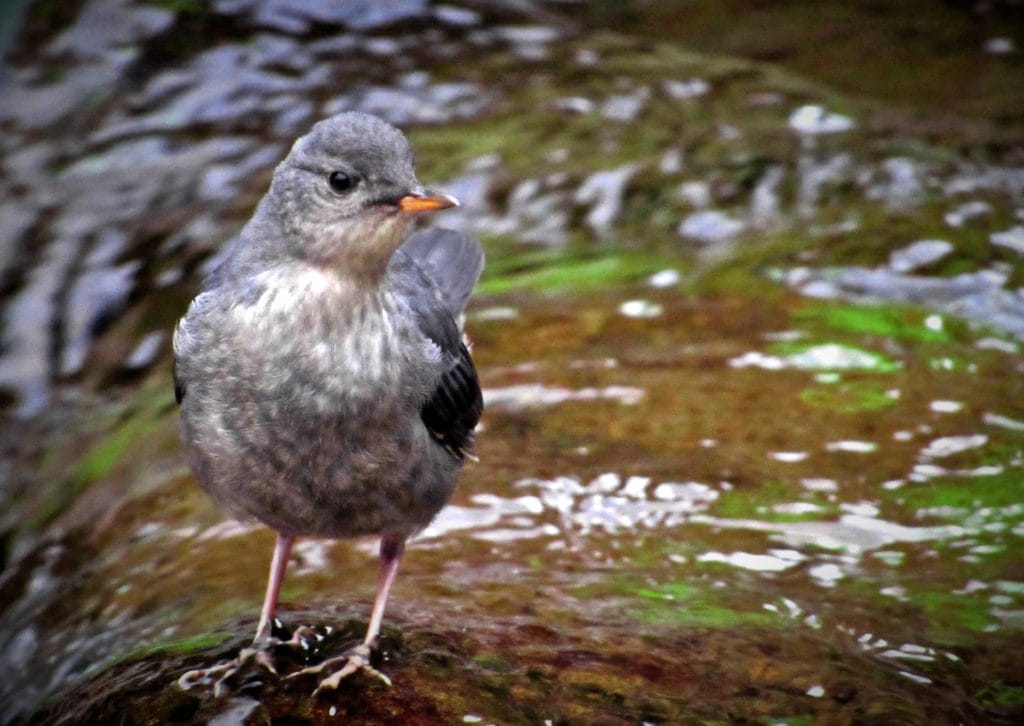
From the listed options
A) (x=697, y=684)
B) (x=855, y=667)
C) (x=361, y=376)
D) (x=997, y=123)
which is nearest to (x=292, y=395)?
(x=361, y=376)

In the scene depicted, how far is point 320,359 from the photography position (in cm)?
318

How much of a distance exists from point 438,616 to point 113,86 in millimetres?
5307

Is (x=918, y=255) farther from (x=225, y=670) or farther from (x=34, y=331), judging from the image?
(x=34, y=331)

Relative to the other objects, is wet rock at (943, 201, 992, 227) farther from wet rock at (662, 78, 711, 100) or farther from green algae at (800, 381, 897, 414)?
wet rock at (662, 78, 711, 100)

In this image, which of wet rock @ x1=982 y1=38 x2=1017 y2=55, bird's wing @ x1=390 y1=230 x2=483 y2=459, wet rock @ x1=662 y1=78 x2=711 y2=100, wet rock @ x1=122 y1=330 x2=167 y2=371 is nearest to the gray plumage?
bird's wing @ x1=390 y1=230 x2=483 y2=459

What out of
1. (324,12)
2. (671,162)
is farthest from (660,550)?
(324,12)

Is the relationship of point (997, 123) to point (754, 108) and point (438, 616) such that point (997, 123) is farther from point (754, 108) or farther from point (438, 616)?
point (438, 616)

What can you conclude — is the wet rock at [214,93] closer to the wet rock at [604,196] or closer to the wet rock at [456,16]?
the wet rock at [456,16]

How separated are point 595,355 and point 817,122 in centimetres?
265

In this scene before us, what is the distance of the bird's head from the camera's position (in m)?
3.15

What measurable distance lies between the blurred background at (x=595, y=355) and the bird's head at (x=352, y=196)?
1066mm

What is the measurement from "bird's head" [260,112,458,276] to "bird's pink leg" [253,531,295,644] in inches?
33.0

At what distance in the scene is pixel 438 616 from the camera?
12.2 ft

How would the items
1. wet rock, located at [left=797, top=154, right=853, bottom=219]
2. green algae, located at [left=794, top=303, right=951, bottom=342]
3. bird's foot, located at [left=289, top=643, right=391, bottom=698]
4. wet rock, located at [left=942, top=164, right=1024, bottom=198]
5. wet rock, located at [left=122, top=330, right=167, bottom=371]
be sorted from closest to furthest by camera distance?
1. bird's foot, located at [left=289, top=643, right=391, bottom=698]
2. green algae, located at [left=794, top=303, right=951, bottom=342]
3. wet rock, located at [left=122, top=330, right=167, bottom=371]
4. wet rock, located at [left=942, top=164, right=1024, bottom=198]
5. wet rock, located at [left=797, top=154, right=853, bottom=219]
